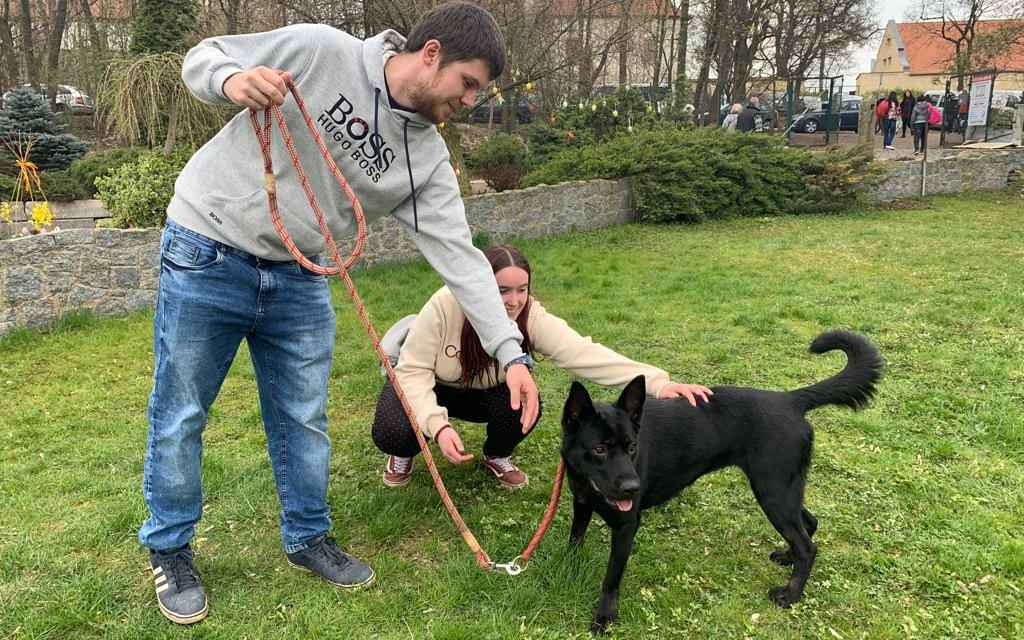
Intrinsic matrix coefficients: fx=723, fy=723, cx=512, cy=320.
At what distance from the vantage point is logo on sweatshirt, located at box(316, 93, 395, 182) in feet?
7.66

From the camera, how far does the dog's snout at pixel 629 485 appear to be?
2.39m

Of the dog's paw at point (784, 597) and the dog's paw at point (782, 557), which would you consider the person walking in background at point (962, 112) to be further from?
the dog's paw at point (784, 597)

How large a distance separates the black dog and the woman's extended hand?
0.04 meters

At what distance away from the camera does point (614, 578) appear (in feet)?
8.71

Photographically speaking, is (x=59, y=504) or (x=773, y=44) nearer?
(x=59, y=504)

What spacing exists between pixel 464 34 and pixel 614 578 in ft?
6.37

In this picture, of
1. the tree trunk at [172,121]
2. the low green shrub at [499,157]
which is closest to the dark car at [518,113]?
the low green shrub at [499,157]

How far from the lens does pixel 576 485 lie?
2787 millimetres

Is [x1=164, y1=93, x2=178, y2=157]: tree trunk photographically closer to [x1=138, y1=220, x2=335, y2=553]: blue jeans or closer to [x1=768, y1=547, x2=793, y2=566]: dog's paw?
[x1=138, y1=220, x2=335, y2=553]: blue jeans

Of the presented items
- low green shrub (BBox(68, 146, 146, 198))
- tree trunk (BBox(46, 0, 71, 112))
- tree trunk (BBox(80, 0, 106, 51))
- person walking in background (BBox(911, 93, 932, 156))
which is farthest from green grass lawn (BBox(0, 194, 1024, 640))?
tree trunk (BBox(46, 0, 71, 112))

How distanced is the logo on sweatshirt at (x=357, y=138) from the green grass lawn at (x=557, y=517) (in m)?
1.62

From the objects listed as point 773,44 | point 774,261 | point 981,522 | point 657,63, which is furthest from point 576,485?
point 773,44

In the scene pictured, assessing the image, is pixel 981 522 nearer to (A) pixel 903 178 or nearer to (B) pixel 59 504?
(B) pixel 59 504

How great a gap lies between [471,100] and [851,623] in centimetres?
232
